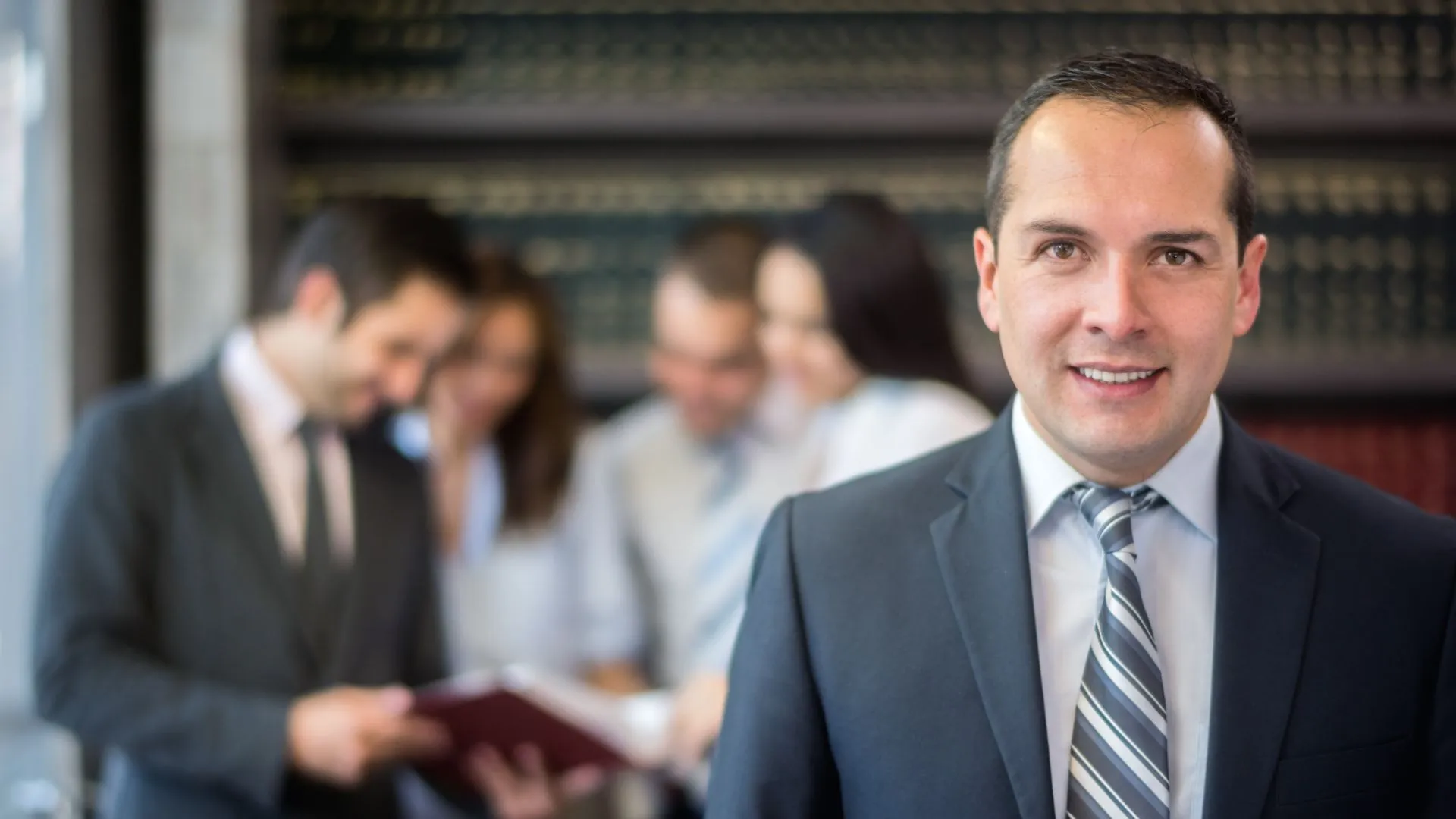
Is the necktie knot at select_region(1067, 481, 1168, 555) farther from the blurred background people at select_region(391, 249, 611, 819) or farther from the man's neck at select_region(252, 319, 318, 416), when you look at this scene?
the blurred background people at select_region(391, 249, 611, 819)

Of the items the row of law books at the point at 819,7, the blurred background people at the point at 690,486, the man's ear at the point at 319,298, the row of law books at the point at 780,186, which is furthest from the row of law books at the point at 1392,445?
the man's ear at the point at 319,298

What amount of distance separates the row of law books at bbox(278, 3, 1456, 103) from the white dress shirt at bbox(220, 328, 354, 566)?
1.31 meters

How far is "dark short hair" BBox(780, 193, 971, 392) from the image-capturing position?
7.53ft

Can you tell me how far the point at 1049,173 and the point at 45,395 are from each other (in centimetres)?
254

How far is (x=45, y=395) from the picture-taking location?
3.21 m

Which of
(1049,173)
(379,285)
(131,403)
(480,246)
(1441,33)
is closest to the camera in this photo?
(1049,173)

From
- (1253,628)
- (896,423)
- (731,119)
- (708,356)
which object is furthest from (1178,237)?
(731,119)

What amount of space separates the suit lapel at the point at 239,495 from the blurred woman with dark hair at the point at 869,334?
736mm

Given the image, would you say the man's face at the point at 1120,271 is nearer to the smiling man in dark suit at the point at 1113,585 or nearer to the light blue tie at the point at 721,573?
the smiling man in dark suit at the point at 1113,585

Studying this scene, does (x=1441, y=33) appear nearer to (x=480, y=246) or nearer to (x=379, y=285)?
(x=480, y=246)

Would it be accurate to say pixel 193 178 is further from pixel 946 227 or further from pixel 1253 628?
pixel 1253 628

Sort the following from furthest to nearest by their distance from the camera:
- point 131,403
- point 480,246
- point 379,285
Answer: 1. point 480,246
2. point 379,285
3. point 131,403

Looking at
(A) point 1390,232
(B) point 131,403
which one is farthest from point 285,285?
(A) point 1390,232

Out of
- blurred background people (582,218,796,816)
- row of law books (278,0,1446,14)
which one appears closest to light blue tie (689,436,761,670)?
blurred background people (582,218,796,816)
